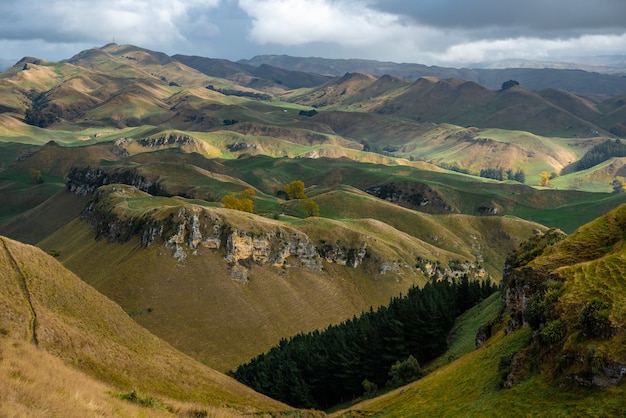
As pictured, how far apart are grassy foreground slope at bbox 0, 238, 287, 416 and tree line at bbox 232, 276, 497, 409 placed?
41.5 feet

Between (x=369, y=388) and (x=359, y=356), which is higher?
(x=359, y=356)

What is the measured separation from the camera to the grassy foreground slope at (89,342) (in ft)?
147

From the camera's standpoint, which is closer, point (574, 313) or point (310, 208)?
point (574, 313)

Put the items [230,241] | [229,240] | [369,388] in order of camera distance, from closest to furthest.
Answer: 1. [369,388]
2. [230,241]
3. [229,240]

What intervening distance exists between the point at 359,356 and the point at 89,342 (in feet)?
122

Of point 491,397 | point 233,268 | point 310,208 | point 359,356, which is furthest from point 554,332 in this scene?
point 310,208

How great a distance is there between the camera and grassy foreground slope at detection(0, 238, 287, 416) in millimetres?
44884

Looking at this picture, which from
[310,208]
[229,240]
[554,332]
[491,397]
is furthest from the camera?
[310,208]

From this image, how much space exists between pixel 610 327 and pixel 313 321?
293 ft

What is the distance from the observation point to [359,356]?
72188 mm

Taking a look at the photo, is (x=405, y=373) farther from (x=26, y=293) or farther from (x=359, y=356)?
(x=26, y=293)

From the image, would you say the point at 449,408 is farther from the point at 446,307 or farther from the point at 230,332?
the point at 230,332

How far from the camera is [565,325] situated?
3512 centimetres

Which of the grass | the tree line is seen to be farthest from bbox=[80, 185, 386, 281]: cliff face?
the grass
